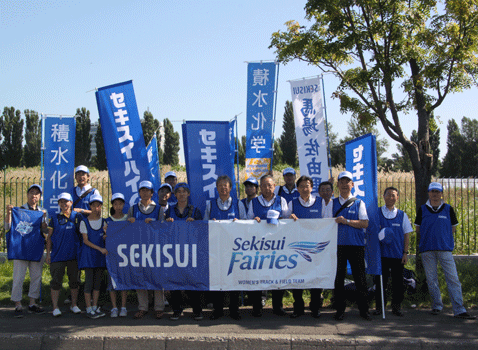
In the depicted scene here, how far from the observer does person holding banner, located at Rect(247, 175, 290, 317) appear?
597 centimetres

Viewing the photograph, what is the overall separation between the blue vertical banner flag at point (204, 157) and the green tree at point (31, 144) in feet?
121

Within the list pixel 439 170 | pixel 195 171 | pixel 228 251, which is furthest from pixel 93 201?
pixel 439 170

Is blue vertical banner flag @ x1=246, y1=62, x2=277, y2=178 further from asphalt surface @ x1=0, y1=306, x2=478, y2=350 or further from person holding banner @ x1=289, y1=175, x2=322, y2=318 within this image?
asphalt surface @ x1=0, y1=306, x2=478, y2=350

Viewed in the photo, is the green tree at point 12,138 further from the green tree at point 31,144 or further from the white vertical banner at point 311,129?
the white vertical banner at point 311,129

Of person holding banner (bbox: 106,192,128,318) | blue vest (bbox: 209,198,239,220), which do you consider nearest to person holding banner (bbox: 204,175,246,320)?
blue vest (bbox: 209,198,239,220)

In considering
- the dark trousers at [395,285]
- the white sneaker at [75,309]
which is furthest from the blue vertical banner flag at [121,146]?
the dark trousers at [395,285]

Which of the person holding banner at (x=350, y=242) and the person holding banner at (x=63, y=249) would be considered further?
the person holding banner at (x=63, y=249)

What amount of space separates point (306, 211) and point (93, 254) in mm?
3232

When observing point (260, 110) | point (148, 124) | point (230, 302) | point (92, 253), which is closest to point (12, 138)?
point (148, 124)

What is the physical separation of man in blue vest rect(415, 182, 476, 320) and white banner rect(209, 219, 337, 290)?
148cm

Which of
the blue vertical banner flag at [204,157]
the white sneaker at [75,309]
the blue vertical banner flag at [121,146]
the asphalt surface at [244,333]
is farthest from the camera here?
the blue vertical banner flag at [121,146]

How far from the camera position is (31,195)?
6.49 m

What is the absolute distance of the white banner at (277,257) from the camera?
5.95 meters

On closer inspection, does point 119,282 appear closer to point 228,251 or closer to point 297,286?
point 228,251
